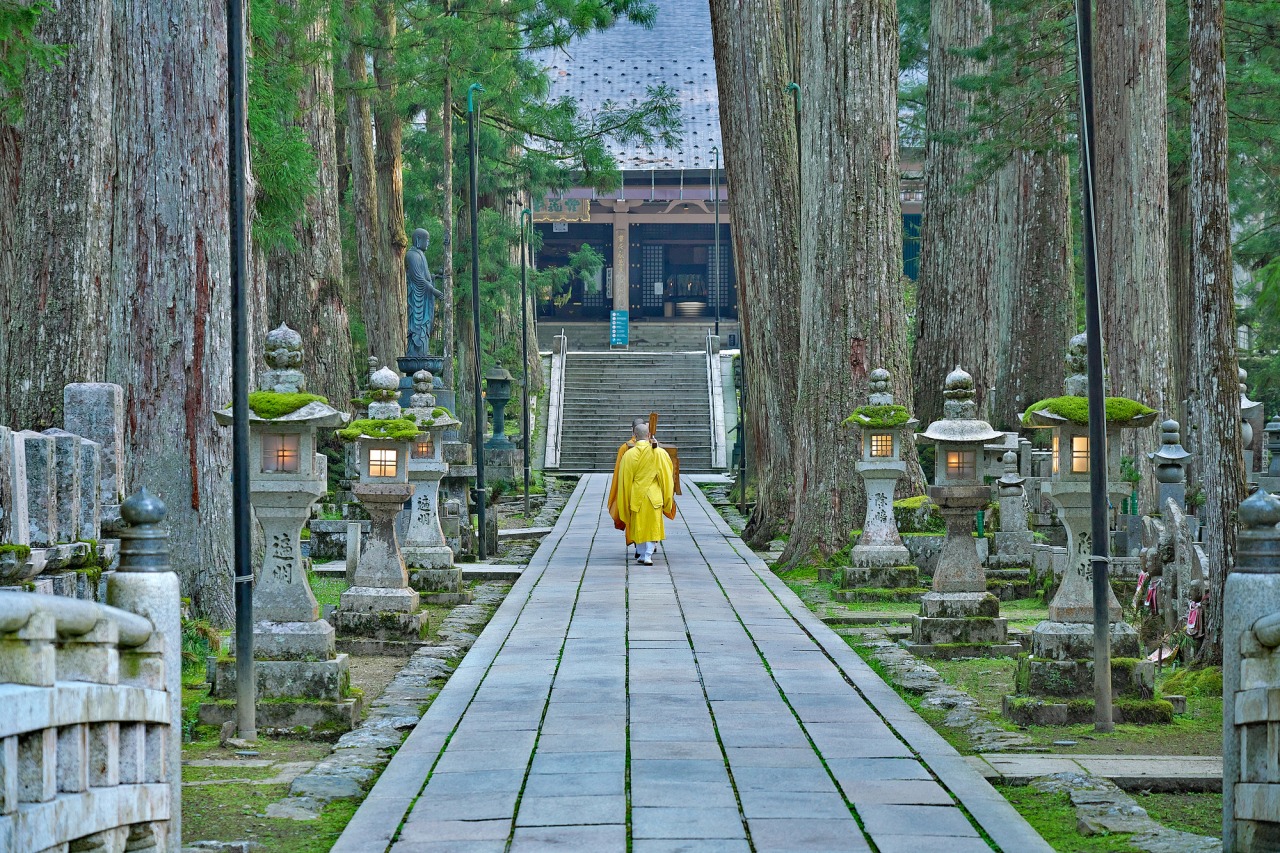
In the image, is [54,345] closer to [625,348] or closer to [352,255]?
[352,255]

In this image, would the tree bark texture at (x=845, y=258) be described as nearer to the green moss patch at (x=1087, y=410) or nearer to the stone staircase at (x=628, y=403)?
the green moss patch at (x=1087, y=410)

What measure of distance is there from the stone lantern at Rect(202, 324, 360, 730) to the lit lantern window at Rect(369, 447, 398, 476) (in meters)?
2.26

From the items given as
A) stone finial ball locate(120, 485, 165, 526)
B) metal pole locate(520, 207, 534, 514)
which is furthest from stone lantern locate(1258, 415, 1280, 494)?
stone finial ball locate(120, 485, 165, 526)

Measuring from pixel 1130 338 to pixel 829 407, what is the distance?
3.53 m

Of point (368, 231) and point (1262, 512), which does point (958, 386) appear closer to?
point (1262, 512)

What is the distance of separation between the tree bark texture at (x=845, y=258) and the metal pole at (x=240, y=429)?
802cm

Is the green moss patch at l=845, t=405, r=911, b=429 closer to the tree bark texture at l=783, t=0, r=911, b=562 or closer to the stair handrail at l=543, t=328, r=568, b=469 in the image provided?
the tree bark texture at l=783, t=0, r=911, b=562

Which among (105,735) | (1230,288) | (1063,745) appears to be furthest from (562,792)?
(1230,288)

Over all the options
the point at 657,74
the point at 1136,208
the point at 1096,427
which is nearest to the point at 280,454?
the point at 1096,427

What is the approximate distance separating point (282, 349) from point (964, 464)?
4435mm

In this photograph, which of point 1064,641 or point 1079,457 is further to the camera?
point 1079,457

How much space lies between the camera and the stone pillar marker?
4664 mm

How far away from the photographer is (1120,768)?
6520mm

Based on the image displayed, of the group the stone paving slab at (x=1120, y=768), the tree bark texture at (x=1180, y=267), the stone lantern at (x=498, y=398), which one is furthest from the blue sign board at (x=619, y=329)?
the stone paving slab at (x=1120, y=768)
